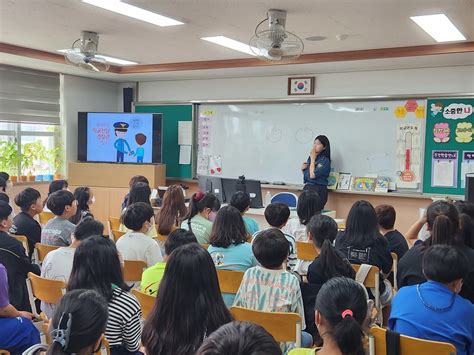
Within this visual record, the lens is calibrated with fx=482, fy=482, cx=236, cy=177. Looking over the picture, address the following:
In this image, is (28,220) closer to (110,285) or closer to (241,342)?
(110,285)

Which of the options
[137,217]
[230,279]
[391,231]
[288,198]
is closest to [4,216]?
[137,217]

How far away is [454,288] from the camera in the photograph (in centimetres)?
215

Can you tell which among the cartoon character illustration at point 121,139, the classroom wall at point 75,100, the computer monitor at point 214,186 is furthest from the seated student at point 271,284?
the classroom wall at point 75,100

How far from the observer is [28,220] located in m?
4.04

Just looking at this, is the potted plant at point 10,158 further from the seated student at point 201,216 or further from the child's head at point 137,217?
the child's head at point 137,217

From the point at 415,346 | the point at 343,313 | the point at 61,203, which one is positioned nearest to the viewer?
the point at 343,313

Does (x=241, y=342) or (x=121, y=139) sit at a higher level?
(x=121, y=139)

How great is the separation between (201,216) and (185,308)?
2470mm

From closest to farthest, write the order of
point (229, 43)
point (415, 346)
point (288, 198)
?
point (415, 346), point (229, 43), point (288, 198)

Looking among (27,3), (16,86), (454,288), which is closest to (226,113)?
(16,86)

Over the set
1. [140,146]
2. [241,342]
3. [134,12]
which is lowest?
[241,342]

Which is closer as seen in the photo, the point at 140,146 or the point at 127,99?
the point at 140,146

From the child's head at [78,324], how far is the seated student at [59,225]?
95.8 inches

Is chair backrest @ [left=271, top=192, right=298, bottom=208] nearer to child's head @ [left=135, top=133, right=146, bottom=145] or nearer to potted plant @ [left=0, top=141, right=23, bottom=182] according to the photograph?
child's head @ [left=135, top=133, right=146, bottom=145]
